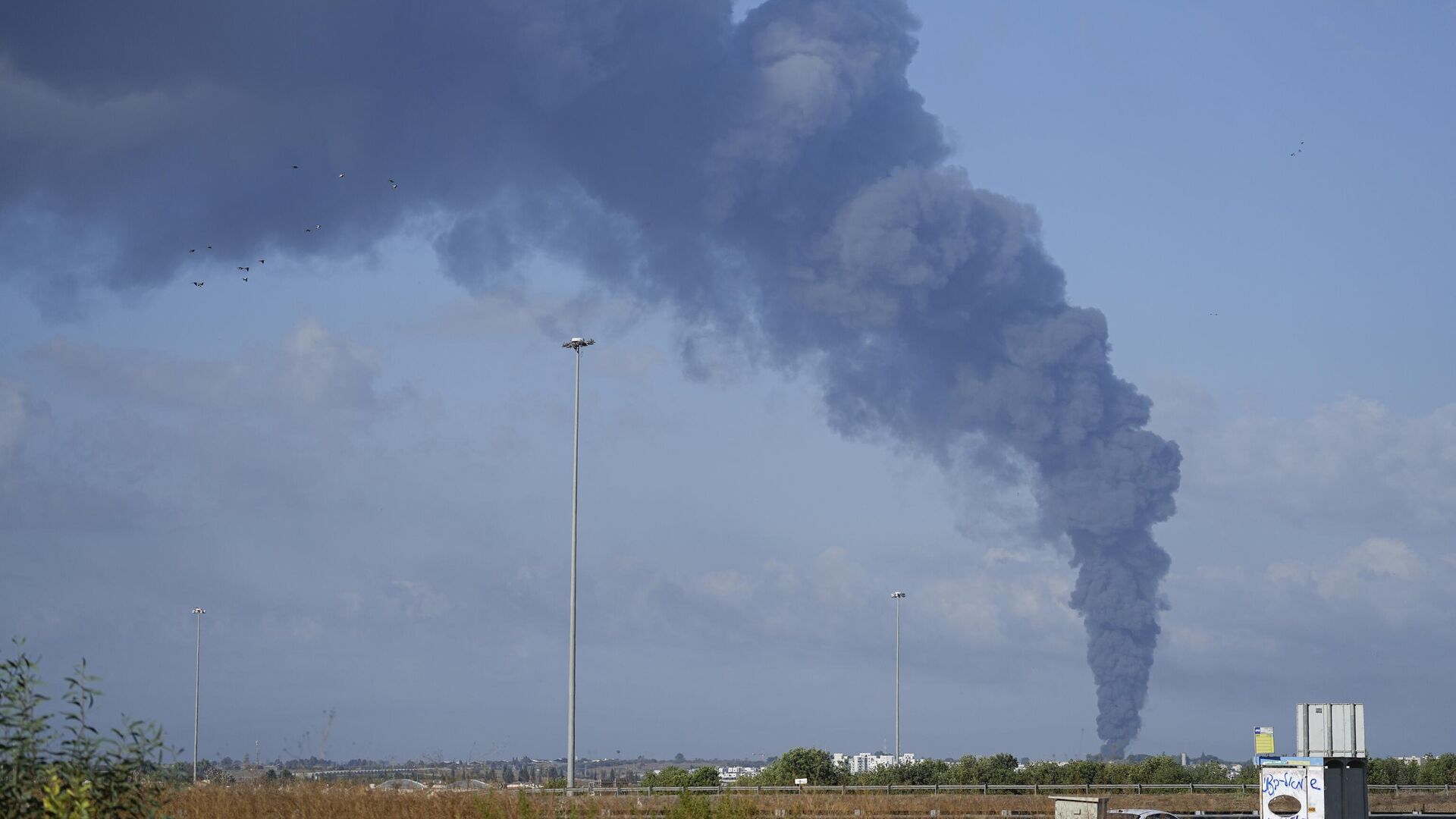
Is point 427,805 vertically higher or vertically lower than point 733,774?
higher

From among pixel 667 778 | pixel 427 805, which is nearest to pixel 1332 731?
pixel 427 805

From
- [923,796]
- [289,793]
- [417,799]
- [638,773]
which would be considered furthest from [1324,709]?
[638,773]

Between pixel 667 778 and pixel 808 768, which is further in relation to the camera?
pixel 808 768

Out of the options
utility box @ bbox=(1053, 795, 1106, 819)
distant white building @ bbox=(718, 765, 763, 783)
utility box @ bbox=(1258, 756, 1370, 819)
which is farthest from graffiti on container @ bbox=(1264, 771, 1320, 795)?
distant white building @ bbox=(718, 765, 763, 783)

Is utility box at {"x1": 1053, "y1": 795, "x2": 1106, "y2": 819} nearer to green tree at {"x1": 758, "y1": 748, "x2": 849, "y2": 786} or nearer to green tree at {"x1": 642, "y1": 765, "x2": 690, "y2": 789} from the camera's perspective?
green tree at {"x1": 642, "y1": 765, "x2": 690, "y2": 789}

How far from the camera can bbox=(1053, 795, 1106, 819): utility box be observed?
2316 centimetres

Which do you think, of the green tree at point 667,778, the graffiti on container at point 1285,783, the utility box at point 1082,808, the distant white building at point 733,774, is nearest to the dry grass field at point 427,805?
the utility box at point 1082,808

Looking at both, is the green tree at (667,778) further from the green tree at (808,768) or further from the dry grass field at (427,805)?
the dry grass field at (427,805)

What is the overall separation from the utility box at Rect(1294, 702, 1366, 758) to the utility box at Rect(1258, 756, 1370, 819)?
1.05 feet

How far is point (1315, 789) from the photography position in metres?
22.5

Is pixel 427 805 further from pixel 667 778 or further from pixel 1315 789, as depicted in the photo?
pixel 667 778

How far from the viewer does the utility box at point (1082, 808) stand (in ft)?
76.0

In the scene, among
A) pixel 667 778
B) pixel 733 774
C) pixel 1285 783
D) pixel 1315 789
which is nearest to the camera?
pixel 1315 789

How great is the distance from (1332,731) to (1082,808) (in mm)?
4399
